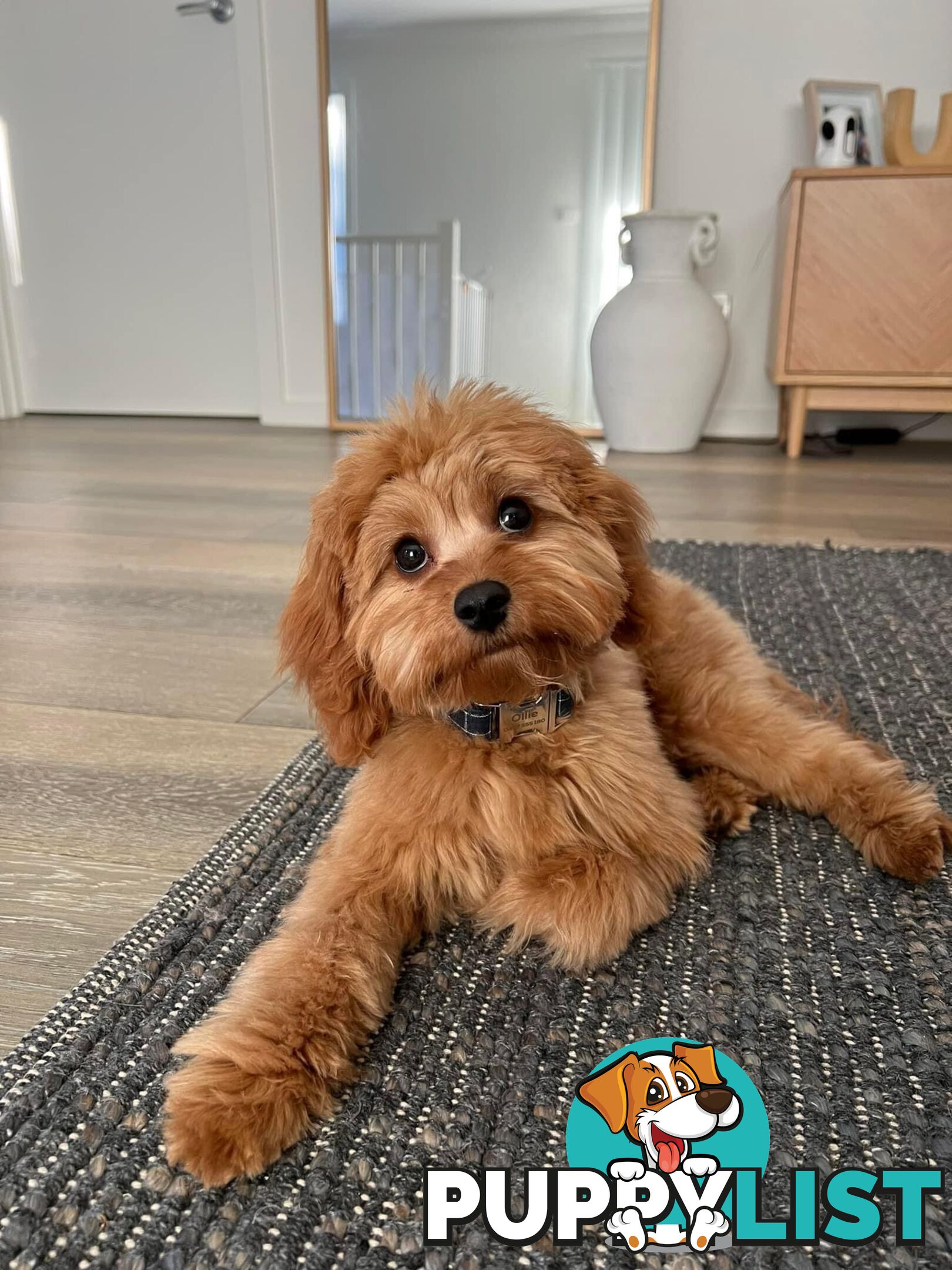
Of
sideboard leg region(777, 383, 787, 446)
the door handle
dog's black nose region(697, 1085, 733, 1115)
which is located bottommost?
dog's black nose region(697, 1085, 733, 1115)

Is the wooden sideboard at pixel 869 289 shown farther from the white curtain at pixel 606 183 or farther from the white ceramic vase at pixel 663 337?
the white curtain at pixel 606 183

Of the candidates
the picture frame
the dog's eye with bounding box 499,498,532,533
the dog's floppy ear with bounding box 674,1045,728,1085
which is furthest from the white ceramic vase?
the dog's floppy ear with bounding box 674,1045,728,1085

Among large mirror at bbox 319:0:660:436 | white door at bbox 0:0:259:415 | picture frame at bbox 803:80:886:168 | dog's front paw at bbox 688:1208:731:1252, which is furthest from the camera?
white door at bbox 0:0:259:415

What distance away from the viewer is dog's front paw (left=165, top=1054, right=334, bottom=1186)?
72 cm

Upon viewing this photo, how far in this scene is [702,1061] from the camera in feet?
2.74

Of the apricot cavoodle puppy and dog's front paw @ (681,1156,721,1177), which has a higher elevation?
the apricot cavoodle puppy

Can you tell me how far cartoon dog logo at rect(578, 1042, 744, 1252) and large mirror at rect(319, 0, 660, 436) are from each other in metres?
4.18

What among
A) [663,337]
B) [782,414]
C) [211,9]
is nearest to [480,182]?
[663,337]

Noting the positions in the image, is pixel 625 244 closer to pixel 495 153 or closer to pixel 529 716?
pixel 495 153

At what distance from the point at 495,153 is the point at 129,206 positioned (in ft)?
6.97

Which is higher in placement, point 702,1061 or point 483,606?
point 483,606

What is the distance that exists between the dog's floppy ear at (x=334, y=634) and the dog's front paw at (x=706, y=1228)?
0.56m

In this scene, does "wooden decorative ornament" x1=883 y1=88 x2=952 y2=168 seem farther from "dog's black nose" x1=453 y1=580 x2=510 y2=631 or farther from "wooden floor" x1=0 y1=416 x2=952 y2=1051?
"dog's black nose" x1=453 y1=580 x2=510 y2=631

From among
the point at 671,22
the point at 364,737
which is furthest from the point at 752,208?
the point at 364,737
